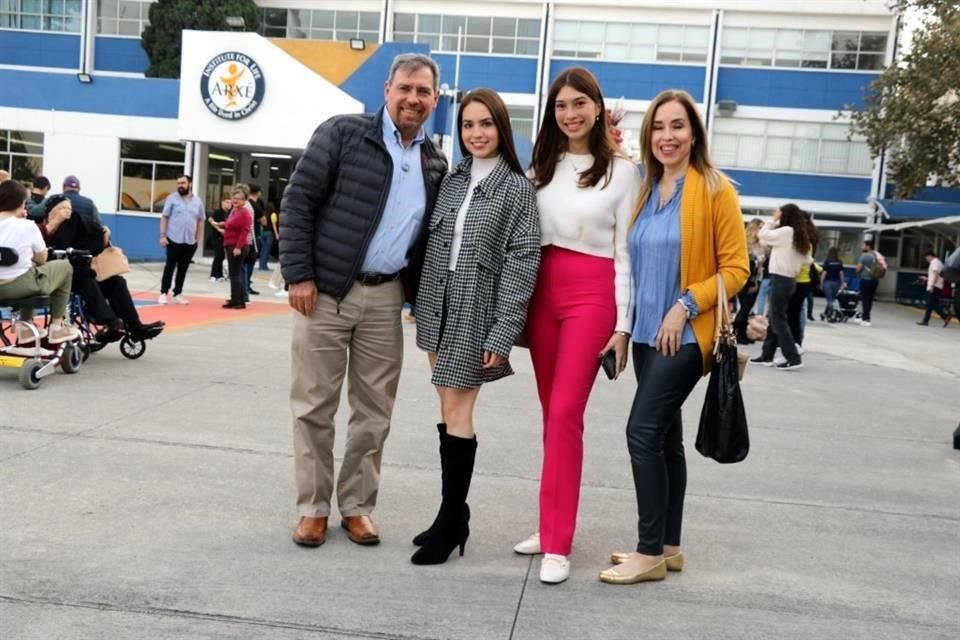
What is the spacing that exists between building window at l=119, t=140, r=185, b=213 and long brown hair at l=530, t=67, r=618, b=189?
2680 cm

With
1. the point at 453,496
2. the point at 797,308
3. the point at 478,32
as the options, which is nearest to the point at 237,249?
the point at 797,308

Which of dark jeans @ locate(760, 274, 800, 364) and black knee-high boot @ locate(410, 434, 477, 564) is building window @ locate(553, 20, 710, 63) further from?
black knee-high boot @ locate(410, 434, 477, 564)

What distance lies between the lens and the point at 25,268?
7.12 metres

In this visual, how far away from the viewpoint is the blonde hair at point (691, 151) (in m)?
3.61

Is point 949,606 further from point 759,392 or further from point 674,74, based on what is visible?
point 674,74

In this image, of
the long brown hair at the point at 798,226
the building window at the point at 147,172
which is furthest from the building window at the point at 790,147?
the long brown hair at the point at 798,226

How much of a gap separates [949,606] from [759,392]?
549 centimetres

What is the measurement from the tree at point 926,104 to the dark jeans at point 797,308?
1761cm

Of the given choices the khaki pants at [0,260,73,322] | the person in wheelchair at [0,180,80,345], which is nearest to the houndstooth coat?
the person in wheelchair at [0,180,80,345]

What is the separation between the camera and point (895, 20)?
3672 cm

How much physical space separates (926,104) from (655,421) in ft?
89.5

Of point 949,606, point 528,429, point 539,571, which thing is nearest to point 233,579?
point 539,571

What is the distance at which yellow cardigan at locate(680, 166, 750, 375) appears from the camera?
11.6 ft

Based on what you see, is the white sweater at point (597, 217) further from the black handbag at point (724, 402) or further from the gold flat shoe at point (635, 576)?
the gold flat shoe at point (635, 576)
